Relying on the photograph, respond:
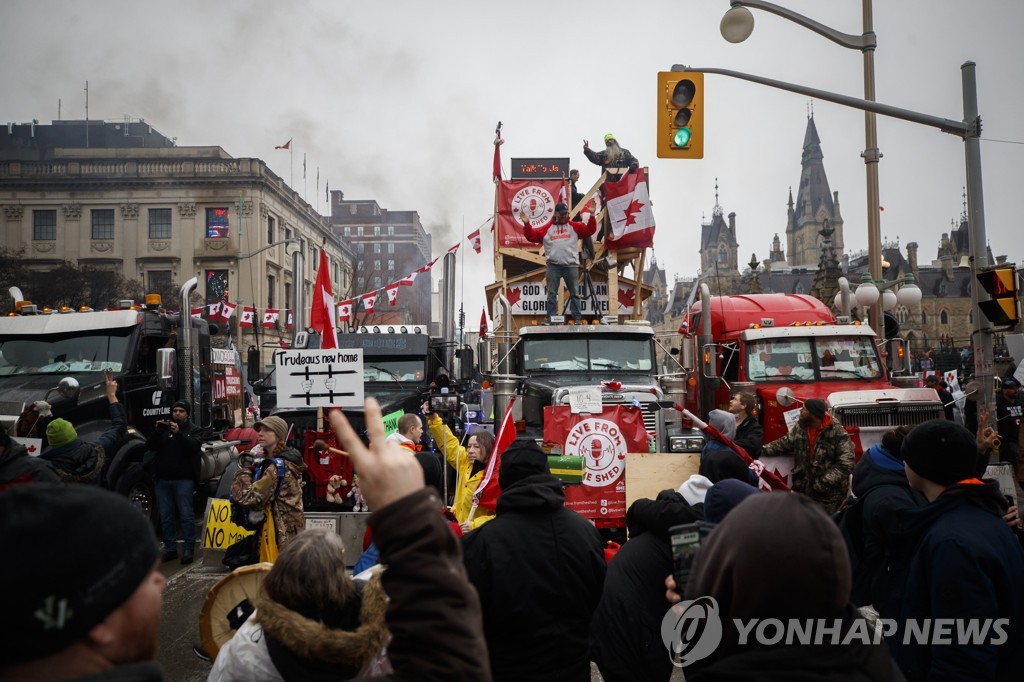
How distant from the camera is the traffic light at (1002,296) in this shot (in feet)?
27.4

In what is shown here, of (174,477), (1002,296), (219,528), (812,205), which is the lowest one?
(219,528)

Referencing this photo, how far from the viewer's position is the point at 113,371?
1041 centimetres

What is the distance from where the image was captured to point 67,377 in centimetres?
991

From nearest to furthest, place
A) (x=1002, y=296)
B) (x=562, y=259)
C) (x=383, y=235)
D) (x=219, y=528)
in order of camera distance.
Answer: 1. (x=219, y=528)
2. (x=1002, y=296)
3. (x=562, y=259)
4. (x=383, y=235)

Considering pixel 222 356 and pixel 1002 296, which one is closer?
pixel 1002 296

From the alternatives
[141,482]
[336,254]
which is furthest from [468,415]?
[336,254]

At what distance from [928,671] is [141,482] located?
932 cm

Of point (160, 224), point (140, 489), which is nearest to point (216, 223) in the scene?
point (160, 224)

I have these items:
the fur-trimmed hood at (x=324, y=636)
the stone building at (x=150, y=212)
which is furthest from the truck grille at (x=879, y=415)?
the stone building at (x=150, y=212)

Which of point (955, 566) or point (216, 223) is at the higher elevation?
point (216, 223)

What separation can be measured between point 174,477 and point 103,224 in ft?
158

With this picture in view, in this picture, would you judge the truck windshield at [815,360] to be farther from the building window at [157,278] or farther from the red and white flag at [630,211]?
the building window at [157,278]

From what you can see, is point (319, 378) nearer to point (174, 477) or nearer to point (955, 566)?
point (174, 477)

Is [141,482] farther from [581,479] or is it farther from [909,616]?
[909,616]
